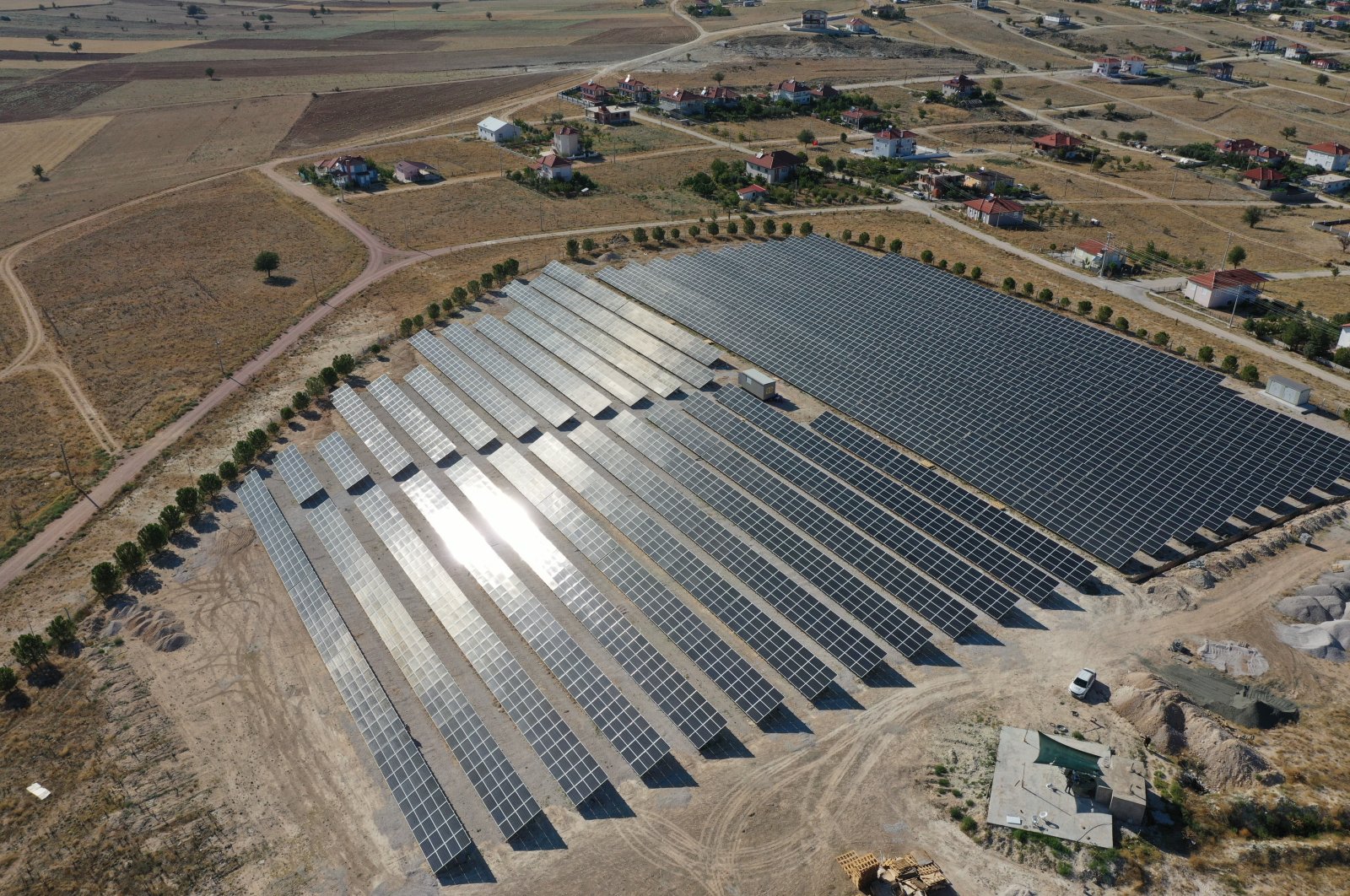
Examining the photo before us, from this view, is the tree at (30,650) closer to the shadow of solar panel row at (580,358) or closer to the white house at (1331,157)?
the shadow of solar panel row at (580,358)

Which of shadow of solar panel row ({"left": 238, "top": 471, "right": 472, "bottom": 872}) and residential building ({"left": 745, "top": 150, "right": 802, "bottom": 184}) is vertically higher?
residential building ({"left": 745, "top": 150, "right": 802, "bottom": 184})

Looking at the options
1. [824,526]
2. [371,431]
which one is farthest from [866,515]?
[371,431]

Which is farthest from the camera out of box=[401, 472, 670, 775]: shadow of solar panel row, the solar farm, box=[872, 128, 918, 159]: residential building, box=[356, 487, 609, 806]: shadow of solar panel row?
box=[872, 128, 918, 159]: residential building

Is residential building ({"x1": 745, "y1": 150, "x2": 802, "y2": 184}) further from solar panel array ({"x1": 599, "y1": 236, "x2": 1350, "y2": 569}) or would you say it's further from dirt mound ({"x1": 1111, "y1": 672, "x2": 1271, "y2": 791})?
dirt mound ({"x1": 1111, "y1": 672, "x2": 1271, "y2": 791})

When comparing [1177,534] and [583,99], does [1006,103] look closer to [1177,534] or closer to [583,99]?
[583,99]

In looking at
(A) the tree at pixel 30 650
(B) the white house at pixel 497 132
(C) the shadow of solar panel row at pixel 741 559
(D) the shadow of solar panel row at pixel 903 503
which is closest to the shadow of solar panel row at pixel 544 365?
(C) the shadow of solar panel row at pixel 741 559

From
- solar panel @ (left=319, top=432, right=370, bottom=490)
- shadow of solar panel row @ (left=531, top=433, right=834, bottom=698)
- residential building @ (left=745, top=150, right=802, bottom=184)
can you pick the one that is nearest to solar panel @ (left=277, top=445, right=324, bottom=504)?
solar panel @ (left=319, top=432, right=370, bottom=490)
